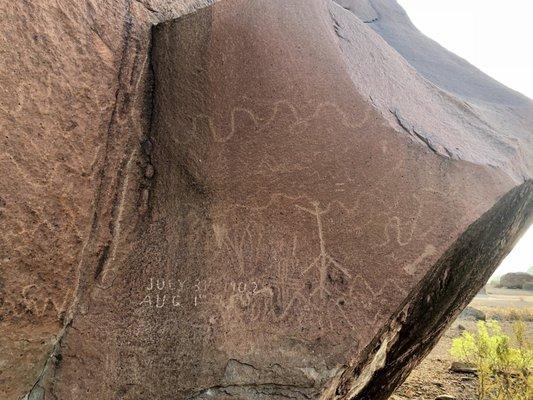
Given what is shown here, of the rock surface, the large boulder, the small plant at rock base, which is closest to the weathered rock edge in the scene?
the rock surface

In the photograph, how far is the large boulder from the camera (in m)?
16.9

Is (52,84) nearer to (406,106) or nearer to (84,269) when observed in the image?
(84,269)

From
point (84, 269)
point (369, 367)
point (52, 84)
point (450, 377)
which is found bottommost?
point (450, 377)

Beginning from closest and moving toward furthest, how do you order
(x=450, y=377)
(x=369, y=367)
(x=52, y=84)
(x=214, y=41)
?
(x=52, y=84), (x=214, y=41), (x=369, y=367), (x=450, y=377)

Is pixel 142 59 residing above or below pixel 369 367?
above

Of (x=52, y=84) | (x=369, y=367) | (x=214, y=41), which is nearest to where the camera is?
(x=52, y=84)

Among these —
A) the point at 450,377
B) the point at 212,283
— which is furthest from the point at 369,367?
the point at 450,377

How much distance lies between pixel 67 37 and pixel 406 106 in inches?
39.1

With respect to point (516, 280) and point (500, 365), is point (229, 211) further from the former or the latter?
point (516, 280)

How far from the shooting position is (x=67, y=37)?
3.58 ft

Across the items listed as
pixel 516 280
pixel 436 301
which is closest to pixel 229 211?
pixel 436 301

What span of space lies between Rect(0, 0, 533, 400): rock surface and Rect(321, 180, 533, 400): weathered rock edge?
26mm

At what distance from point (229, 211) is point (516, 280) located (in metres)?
19.3

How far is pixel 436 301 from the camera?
1.49 m
